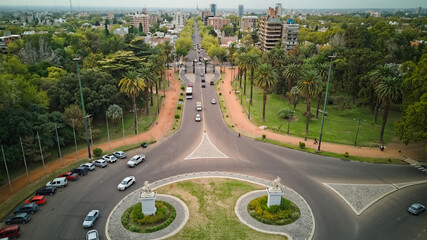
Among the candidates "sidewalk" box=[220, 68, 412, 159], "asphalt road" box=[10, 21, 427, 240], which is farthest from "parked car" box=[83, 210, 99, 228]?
"sidewalk" box=[220, 68, 412, 159]

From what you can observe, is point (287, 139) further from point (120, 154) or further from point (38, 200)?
point (38, 200)

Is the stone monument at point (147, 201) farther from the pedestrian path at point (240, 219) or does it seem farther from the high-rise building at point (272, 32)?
the high-rise building at point (272, 32)

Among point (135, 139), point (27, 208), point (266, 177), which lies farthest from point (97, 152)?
point (266, 177)

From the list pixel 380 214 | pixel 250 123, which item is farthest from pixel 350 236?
pixel 250 123

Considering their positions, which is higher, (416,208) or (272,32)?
(272,32)

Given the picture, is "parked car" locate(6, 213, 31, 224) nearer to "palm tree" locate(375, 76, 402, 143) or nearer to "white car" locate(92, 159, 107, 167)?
"white car" locate(92, 159, 107, 167)

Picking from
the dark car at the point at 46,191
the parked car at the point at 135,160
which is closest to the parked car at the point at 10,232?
the dark car at the point at 46,191

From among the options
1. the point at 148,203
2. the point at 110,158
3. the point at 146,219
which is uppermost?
the point at 148,203

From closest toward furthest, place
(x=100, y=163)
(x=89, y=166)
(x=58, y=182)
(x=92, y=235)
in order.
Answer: (x=92, y=235)
(x=58, y=182)
(x=89, y=166)
(x=100, y=163)
